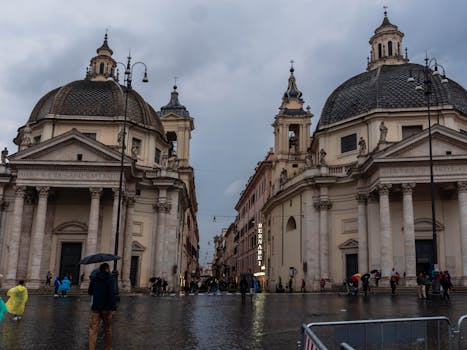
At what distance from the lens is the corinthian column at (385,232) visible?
37.5 metres

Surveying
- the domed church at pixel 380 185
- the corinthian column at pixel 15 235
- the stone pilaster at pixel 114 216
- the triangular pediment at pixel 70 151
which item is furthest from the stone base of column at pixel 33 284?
the domed church at pixel 380 185

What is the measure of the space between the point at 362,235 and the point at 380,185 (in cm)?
525

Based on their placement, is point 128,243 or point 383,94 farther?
point 383,94

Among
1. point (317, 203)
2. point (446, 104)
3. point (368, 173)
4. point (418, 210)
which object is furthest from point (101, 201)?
point (446, 104)

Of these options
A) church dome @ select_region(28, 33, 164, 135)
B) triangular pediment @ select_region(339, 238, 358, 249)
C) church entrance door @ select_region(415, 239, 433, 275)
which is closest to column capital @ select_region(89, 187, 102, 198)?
church dome @ select_region(28, 33, 164, 135)

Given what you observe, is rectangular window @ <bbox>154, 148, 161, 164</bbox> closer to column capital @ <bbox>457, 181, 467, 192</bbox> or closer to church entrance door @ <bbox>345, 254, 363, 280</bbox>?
church entrance door @ <bbox>345, 254, 363, 280</bbox>

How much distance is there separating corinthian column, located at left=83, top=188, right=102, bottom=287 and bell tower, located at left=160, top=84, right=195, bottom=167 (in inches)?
780

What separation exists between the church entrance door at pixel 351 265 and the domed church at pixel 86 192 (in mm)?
14868

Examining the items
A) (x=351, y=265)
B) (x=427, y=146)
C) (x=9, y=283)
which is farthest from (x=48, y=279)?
(x=427, y=146)

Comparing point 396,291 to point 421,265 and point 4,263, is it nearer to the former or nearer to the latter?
point 421,265

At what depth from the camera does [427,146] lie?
37812mm

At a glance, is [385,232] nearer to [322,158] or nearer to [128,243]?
[322,158]

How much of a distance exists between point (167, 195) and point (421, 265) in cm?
2152

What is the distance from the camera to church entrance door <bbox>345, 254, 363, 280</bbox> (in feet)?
141
